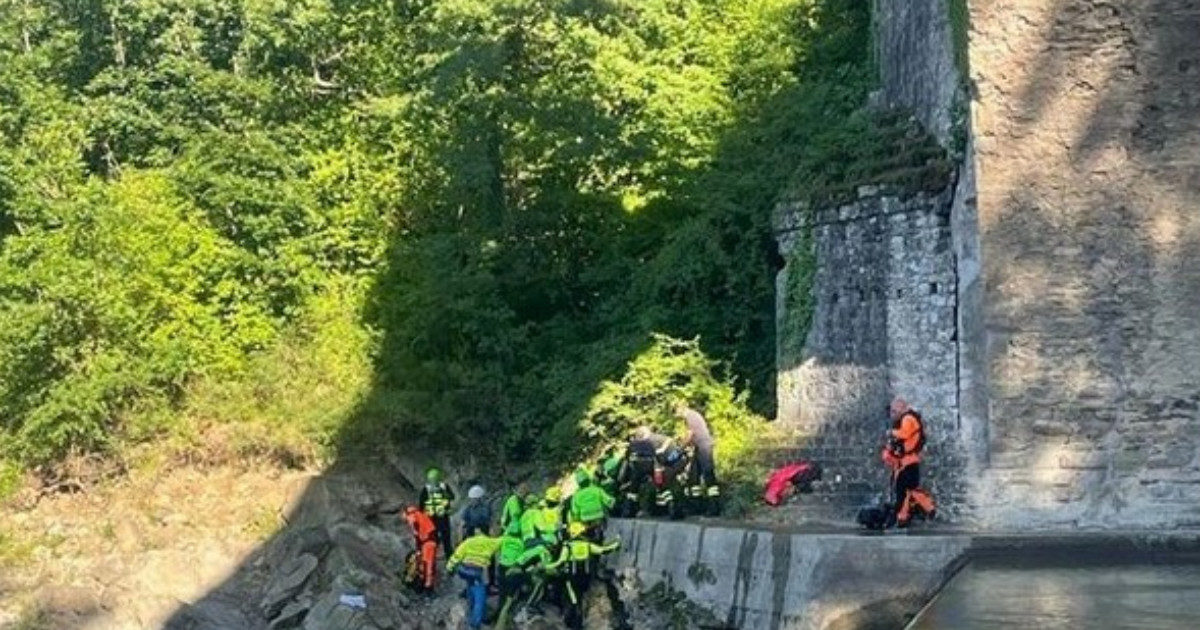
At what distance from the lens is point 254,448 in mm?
19703

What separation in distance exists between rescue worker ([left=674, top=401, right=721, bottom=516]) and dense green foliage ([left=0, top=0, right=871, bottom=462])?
2.51 metres

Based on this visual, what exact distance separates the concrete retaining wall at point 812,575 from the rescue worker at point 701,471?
1.71 metres

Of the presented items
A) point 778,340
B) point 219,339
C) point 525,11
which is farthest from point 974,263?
point 219,339

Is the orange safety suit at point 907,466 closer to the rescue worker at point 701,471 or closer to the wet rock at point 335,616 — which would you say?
the rescue worker at point 701,471

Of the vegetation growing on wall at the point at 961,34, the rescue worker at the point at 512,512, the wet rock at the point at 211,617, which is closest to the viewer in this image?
the vegetation growing on wall at the point at 961,34

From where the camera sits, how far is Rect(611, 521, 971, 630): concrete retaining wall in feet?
33.5

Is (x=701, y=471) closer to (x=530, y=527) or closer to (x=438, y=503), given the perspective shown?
(x=530, y=527)

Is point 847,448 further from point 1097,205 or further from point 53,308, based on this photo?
point 53,308

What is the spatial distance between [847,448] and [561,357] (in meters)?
5.81

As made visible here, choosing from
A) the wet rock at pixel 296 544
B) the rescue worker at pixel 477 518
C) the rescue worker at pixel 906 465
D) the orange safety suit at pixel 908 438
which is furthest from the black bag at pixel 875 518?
the wet rock at pixel 296 544

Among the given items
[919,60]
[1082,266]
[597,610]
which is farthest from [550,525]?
[919,60]

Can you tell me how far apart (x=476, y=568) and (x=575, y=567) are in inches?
52.4

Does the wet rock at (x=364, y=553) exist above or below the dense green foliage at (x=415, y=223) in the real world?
below

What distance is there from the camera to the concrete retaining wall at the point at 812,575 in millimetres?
10219
